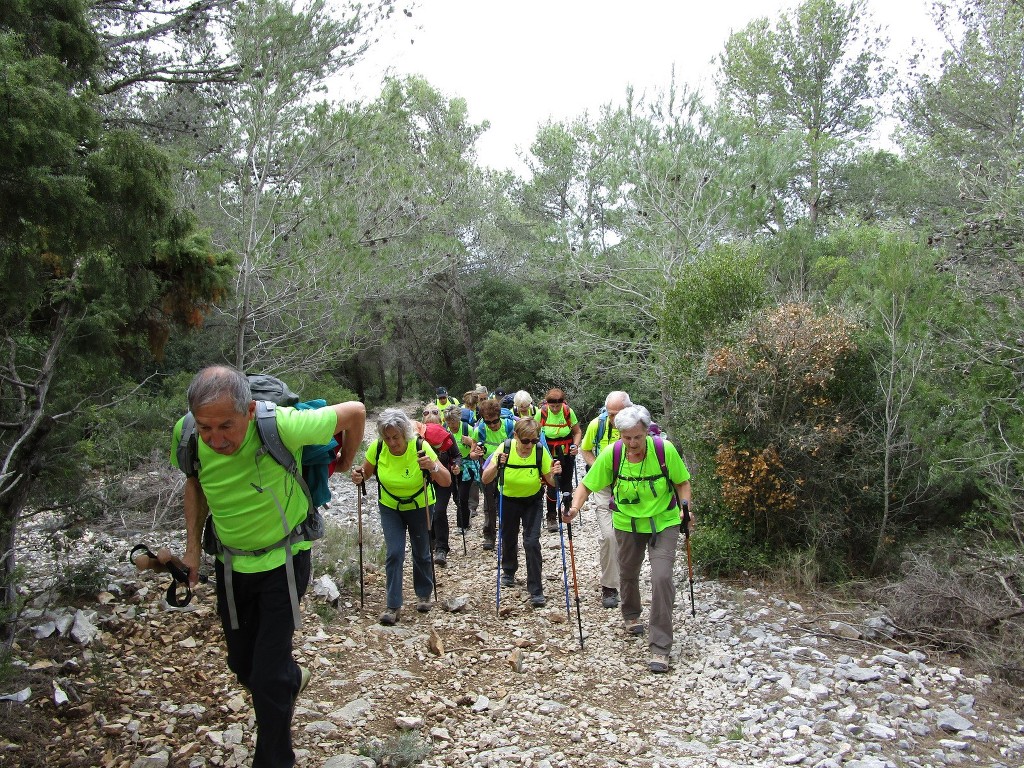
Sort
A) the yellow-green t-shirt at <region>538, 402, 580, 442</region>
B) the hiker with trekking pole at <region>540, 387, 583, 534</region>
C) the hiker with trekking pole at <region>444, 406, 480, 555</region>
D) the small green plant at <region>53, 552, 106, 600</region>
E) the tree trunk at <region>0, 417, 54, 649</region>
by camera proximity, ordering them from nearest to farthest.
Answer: the tree trunk at <region>0, 417, 54, 649</region> < the small green plant at <region>53, 552, 106, 600</region> < the hiker with trekking pole at <region>540, 387, 583, 534</region> < the yellow-green t-shirt at <region>538, 402, 580, 442</region> < the hiker with trekking pole at <region>444, 406, 480, 555</region>

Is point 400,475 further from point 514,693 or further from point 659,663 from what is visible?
point 659,663

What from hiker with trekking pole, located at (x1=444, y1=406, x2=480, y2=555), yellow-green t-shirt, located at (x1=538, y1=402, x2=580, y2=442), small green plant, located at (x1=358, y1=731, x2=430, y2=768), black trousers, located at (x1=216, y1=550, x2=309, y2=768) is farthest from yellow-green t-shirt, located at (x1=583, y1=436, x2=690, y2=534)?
hiker with trekking pole, located at (x1=444, y1=406, x2=480, y2=555)

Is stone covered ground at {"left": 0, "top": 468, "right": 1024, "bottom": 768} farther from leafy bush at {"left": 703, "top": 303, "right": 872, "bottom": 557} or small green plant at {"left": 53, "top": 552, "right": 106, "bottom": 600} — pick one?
leafy bush at {"left": 703, "top": 303, "right": 872, "bottom": 557}

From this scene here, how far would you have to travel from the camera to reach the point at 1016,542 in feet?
22.0

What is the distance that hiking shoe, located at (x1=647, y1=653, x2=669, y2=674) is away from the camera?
575cm

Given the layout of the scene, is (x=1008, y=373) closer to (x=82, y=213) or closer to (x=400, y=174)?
(x=82, y=213)

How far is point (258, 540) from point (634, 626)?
4.06m

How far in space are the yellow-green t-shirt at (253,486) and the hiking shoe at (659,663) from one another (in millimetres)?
3514

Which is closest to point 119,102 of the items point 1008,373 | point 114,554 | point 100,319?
point 100,319

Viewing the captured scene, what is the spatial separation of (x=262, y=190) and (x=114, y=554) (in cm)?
481

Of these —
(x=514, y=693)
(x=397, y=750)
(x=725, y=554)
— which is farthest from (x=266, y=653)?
(x=725, y=554)

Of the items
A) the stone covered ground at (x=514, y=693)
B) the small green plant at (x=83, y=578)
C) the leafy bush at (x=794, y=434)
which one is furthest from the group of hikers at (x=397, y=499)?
the small green plant at (x=83, y=578)

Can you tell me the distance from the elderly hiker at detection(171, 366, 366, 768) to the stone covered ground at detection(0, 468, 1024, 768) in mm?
1052

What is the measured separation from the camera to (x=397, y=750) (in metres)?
4.33
